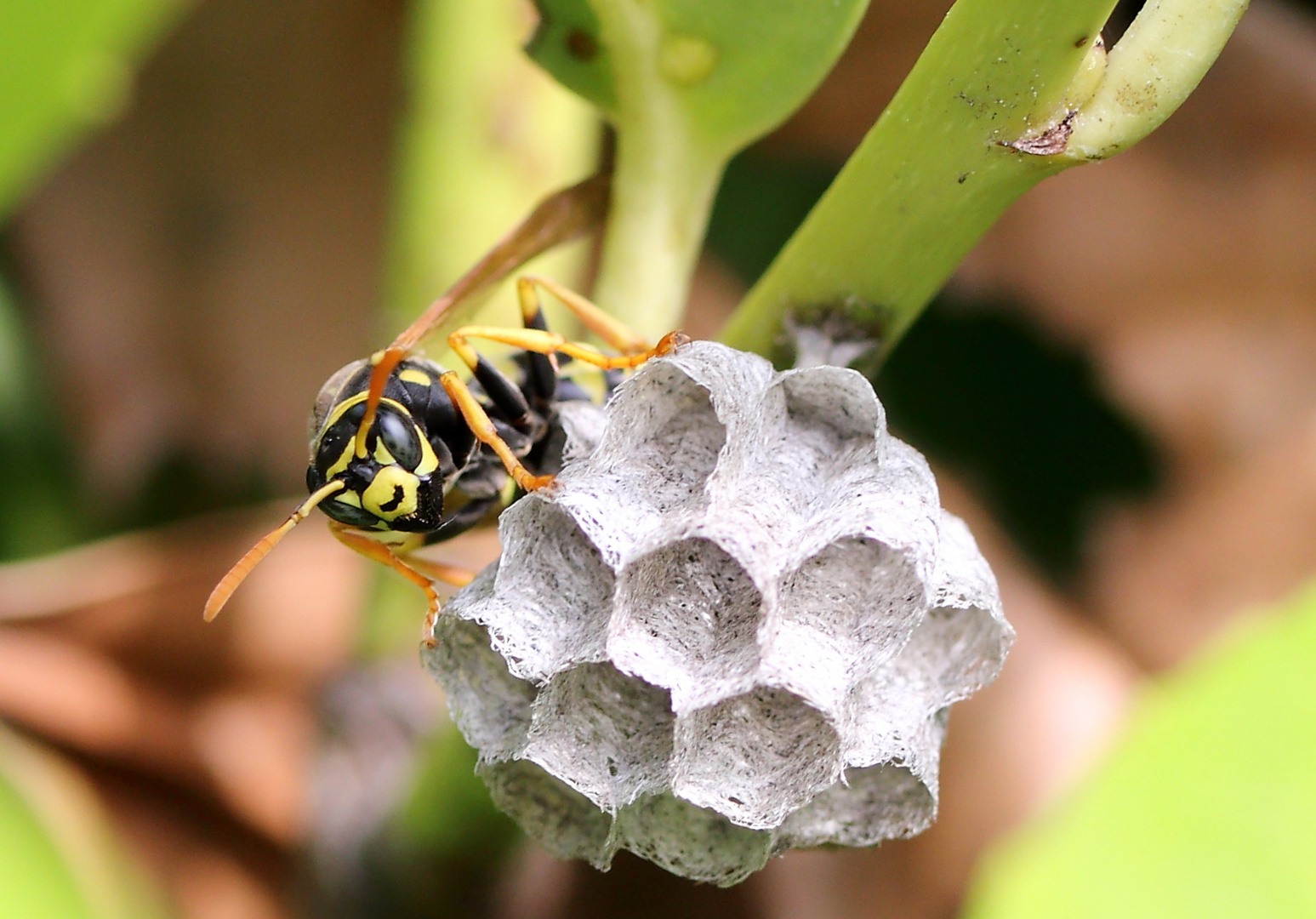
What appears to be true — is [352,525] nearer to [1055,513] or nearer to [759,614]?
[759,614]

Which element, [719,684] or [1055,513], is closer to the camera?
[719,684]

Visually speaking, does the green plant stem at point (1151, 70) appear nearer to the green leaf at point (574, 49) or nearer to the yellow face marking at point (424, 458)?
the green leaf at point (574, 49)

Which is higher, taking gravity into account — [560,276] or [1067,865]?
[1067,865]

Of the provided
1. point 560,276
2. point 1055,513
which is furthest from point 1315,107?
point 560,276

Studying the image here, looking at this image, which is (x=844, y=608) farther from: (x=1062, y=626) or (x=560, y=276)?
(x=1062, y=626)

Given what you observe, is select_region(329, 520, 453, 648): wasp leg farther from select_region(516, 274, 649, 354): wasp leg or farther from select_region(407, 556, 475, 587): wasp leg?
select_region(516, 274, 649, 354): wasp leg

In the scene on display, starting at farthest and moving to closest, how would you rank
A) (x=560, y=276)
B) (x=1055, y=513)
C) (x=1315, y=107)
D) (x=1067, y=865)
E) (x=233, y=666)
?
(x=1055, y=513) → (x=1315, y=107) → (x=233, y=666) → (x=560, y=276) → (x=1067, y=865)

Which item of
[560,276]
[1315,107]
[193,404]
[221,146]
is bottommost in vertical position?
[193,404]

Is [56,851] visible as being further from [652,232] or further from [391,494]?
[652,232]

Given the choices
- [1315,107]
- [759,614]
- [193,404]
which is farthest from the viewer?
[193,404]
